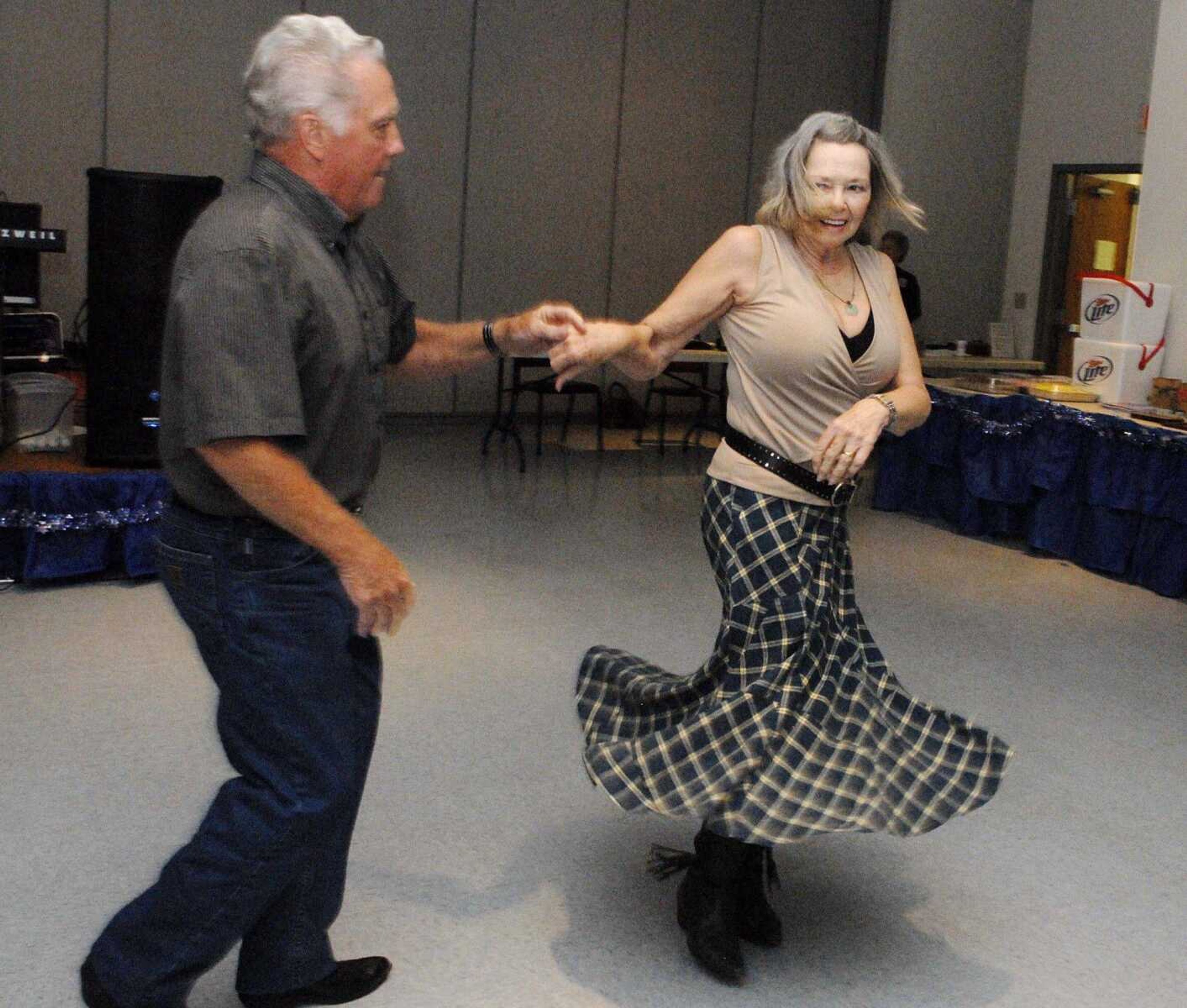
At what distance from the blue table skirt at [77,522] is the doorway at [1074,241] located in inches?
285

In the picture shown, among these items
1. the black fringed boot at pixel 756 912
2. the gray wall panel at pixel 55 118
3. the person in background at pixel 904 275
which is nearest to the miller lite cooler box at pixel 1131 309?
the person in background at pixel 904 275

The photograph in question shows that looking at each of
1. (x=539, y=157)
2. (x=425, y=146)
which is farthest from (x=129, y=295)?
(x=539, y=157)

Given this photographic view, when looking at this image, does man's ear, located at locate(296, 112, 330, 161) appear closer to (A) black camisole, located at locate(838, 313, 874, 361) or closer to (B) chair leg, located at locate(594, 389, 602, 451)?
(A) black camisole, located at locate(838, 313, 874, 361)

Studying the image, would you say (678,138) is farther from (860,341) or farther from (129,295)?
(860,341)

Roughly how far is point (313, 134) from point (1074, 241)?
30.6ft

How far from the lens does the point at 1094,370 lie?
253 inches

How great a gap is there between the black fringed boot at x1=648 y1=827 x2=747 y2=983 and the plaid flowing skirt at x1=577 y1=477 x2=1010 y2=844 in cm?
21

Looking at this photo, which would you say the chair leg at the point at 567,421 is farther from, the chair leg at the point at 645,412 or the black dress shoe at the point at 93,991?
the black dress shoe at the point at 93,991

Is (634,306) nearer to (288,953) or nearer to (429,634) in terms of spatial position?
(429,634)

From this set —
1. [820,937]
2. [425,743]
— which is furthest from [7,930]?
[820,937]

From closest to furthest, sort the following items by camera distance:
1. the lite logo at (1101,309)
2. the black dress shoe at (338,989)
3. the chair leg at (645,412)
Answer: the black dress shoe at (338,989) → the lite logo at (1101,309) → the chair leg at (645,412)

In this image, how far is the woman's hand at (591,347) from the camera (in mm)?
2344

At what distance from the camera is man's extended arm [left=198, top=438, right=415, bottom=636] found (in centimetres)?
181

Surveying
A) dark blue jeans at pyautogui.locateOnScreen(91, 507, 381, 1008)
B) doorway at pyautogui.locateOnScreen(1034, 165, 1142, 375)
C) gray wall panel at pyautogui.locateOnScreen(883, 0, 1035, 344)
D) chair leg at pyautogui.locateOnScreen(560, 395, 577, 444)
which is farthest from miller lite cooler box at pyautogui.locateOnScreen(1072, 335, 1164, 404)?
dark blue jeans at pyautogui.locateOnScreen(91, 507, 381, 1008)
